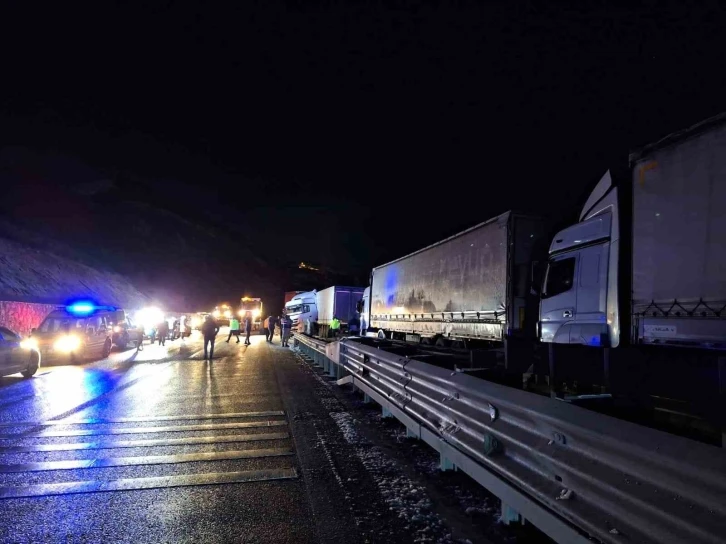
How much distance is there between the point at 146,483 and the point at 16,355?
31.3 ft

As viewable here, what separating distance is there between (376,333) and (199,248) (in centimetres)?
8729

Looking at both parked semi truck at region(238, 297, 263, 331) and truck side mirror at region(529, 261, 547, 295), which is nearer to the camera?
truck side mirror at region(529, 261, 547, 295)

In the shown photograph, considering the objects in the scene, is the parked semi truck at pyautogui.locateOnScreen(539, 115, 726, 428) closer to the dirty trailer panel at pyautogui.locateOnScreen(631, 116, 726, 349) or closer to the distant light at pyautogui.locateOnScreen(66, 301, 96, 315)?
the dirty trailer panel at pyautogui.locateOnScreen(631, 116, 726, 349)

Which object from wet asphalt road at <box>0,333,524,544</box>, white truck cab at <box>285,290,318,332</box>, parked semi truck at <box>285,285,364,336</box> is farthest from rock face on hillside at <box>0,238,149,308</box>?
wet asphalt road at <box>0,333,524,544</box>

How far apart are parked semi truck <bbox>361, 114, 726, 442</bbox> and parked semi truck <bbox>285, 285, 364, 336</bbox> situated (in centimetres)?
1885

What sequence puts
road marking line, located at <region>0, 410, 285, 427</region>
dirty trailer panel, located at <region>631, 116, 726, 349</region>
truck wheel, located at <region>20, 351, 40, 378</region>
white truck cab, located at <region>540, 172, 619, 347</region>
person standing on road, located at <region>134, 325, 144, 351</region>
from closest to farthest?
dirty trailer panel, located at <region>631, 116, 726, 349</region> → road marking line, located at <region>0, 410, 285, 427</region> → white truck cab, located at <region>540, 172, 619, 347</region> → truck wheel, located at <region>20, 351, 40, 378</region> → person standing on road, located at <region>134, 325, 144, 351</region>

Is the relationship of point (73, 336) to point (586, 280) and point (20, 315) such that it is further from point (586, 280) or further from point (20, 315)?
point (586, 280)

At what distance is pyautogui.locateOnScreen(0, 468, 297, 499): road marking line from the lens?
13.3ft

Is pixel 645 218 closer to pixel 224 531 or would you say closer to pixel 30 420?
pixel 224 531

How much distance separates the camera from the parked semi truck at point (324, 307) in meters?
29.3

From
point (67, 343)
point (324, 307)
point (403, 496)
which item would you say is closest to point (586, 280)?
point (403, 496)

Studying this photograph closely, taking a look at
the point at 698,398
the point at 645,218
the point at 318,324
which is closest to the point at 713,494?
the point at 698,398

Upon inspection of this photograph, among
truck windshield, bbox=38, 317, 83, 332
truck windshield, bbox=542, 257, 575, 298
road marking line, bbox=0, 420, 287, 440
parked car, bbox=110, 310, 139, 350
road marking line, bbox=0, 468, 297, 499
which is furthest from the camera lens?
parked car, bbox=110, 310, 139, 350

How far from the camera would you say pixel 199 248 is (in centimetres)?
10081
